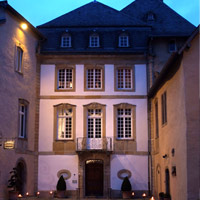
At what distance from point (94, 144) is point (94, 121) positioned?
143cm

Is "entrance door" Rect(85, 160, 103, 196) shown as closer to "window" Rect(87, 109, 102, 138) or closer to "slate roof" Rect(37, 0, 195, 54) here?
"window" Rect(87, 109, 102, 138)

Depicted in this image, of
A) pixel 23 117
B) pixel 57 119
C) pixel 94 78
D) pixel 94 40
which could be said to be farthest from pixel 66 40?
pixel 23 117

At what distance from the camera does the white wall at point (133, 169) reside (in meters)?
23.5

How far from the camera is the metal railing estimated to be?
78.1 feet

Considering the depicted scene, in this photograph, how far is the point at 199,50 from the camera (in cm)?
1600

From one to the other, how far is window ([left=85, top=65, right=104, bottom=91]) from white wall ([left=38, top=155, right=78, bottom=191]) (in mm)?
4306

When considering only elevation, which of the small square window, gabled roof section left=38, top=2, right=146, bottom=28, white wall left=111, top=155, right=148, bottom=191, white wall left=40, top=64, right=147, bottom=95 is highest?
gabled roof section left=38, top=2, right=146, bottom=28

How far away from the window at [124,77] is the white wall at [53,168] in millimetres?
4998

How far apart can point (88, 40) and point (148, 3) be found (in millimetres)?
6989

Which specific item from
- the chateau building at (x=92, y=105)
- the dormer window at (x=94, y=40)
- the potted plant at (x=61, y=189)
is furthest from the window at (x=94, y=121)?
the dormer window at (x=94, y=40)

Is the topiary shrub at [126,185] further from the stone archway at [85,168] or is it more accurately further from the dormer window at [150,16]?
the dormer window at [150,16]

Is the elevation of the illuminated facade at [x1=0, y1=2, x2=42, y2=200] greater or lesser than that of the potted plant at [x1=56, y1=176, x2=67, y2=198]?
greater

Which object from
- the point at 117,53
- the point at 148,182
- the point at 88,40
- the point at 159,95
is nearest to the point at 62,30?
the point at 88,40

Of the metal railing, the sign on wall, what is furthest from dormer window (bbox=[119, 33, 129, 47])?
the sign on wall
